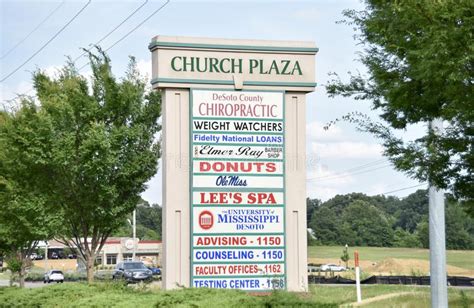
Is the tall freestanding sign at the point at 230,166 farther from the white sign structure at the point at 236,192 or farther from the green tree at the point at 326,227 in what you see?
the green tree at the point at 326,227

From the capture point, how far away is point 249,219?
1764cm

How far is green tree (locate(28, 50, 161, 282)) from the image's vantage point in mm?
21156

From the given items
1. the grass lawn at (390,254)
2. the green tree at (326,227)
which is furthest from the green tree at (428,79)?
the green tree at (326,227)

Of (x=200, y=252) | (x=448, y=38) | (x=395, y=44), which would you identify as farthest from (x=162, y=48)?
(x=448, y=38)

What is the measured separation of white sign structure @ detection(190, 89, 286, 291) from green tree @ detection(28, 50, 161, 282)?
424 cm

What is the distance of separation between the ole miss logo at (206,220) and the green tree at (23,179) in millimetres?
6148

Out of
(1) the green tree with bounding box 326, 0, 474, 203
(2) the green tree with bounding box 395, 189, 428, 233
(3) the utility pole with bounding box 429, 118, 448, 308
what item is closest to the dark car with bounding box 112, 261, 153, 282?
(3) the utility pole with bounding box 429, 118, 448, 308

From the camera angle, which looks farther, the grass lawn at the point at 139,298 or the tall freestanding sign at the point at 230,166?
the tall freestanding sign at the point at 230,166

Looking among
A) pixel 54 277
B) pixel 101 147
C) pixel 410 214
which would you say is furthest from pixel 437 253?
pixel 410 214

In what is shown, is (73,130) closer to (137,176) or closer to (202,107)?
(137,176)

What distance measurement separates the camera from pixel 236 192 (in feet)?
57.4

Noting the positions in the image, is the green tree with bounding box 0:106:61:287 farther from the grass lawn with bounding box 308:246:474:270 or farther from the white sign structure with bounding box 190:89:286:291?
the grass lawn with bounding box 308:246:474:270

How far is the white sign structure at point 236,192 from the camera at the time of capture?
17375mm

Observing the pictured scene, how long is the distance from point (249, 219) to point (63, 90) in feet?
27.6
